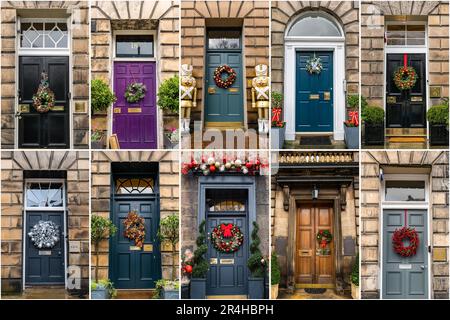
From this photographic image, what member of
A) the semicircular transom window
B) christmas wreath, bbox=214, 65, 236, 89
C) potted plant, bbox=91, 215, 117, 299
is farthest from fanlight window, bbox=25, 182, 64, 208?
the semicircular transom window

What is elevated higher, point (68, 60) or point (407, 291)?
point (68, 60)

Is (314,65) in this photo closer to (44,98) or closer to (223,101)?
(223,101)

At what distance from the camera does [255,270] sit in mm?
7152

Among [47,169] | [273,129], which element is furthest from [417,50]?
[47,169]

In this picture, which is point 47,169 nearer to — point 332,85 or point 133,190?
point 133,190

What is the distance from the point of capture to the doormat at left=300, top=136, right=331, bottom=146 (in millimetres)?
7309

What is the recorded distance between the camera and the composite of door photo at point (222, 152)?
7227 millimetres

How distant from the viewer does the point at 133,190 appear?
295 inches

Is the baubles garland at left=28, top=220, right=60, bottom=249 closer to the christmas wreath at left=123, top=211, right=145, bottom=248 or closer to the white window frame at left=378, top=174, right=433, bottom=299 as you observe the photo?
the christmas wreath at left=123, top=211, right=145, bottom=248

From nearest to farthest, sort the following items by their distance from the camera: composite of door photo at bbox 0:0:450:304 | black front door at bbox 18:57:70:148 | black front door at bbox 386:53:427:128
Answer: composite of door photo at bbox 0:0:450:304 < black front door at bbox 18:57:70:148 < black front door at bbox 386:53:427:128

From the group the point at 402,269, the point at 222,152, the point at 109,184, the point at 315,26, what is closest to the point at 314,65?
the point at 315,26

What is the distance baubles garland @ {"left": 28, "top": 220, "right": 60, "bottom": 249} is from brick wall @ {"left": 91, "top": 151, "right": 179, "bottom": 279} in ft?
2.12

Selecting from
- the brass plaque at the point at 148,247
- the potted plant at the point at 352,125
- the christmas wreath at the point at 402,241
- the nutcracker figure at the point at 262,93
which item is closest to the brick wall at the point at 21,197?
the brass plaque at the point at 148,247
